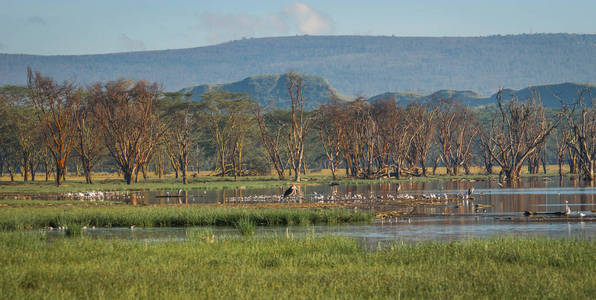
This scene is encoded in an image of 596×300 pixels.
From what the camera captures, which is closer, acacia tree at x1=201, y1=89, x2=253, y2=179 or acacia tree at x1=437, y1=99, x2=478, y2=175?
acacia tree at x1=201, y1=89, x2=253, y2=179

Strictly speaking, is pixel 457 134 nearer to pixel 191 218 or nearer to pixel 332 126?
pixel 332 126

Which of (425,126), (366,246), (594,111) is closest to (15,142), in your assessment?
(425,126)

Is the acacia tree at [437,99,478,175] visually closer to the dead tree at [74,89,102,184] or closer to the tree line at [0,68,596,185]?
the tree line at [0,68,596,185]

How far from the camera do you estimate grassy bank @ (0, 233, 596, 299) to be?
44.5ft

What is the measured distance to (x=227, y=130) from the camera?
101438 millimetres

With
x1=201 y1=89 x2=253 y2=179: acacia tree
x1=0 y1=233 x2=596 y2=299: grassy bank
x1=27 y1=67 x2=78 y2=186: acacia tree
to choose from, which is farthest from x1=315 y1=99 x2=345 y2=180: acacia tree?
x1=0 y1=233 x2=596 y2=299: grassy bank

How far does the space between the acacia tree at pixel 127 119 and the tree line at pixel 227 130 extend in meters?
0.13

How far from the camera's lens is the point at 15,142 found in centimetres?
9294

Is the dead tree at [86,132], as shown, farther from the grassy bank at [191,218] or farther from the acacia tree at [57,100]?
the grassy bank at [191,218]

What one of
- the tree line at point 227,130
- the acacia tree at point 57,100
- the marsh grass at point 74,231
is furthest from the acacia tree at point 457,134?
the marsh grass at point 74,231

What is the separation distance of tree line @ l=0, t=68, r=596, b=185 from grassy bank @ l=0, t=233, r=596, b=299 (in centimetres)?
5371

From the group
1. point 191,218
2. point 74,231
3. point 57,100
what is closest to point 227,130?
point 57,100

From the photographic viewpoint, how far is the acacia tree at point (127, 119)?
2972 inches

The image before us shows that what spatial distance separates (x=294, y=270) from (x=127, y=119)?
2487 inches
